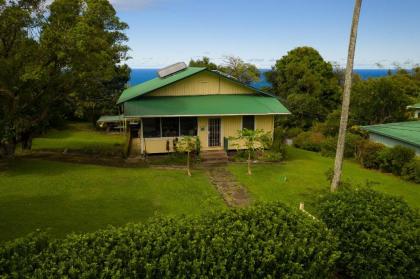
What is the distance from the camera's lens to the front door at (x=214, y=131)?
2216 cm

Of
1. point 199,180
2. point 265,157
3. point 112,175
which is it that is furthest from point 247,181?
point 112,175

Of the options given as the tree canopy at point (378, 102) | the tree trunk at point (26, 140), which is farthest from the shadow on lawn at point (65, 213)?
the tree canopy at point (378, 102)

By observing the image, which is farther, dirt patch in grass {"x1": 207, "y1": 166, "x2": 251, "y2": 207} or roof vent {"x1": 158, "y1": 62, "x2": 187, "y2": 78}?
roof vent {"x1": 158, "y1": 62, "x2": 187, "y2": 78}

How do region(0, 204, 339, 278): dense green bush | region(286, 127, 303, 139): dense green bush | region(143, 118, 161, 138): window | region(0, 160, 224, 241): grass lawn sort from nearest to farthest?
1. region(0, 204, 339, 278): dense green bush
2. region(0, 160, 224, 241): grass lawn
3. region(143, 118, 161, 138): window
4. region(286, 127, 303, 139): dense green bush

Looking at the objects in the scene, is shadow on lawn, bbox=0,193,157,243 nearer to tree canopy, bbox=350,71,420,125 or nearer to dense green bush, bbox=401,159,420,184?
dense green bush, bbox=401,159,420,184

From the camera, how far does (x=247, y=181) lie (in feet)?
56.7

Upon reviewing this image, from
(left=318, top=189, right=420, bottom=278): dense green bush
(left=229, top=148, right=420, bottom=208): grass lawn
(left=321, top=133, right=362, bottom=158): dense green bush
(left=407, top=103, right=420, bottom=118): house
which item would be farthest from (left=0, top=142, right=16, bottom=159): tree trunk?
(left=407, top=103, right=420, bottom=118): house

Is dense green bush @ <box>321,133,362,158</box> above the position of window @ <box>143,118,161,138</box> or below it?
below

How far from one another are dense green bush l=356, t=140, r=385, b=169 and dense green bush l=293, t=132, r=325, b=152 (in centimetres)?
684

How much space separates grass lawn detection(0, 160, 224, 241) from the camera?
11.5 m

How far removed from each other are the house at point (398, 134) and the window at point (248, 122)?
9311 millimetres

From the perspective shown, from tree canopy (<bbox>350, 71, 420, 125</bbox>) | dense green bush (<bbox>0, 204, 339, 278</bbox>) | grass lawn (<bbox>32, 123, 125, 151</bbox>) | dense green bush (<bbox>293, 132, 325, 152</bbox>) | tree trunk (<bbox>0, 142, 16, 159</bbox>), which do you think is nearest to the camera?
dense green bush (<bbox>0, 204, 339, 278</bbox>)

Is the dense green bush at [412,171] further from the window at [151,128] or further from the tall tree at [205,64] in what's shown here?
the tall tree at [205,64]

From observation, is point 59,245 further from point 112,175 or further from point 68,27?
point 68,27
